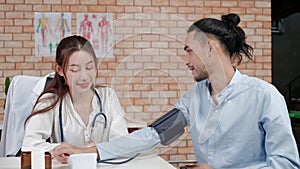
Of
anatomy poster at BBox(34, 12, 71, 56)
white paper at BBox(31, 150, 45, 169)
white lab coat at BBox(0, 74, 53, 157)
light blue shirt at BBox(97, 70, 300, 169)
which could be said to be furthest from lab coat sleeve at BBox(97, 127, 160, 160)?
anatomy poster at BBox(34, 12, 71, 56)

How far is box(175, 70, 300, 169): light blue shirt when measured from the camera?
132 centimetres

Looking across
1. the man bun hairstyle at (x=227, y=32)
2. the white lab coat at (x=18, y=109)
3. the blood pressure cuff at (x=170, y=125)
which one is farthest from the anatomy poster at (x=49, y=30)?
the blood pressure cuff at (x=170, y=125)

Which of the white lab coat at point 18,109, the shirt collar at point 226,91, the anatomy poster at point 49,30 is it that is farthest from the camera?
the anatomy poster at point 49,30

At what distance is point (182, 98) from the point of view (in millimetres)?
1260

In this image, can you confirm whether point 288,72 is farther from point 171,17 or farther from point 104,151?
point 171,17

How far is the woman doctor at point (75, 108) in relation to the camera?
3.89ft

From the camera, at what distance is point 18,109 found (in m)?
1.90

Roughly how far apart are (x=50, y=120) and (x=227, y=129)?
0.56 metres

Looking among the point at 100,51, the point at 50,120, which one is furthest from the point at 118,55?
the point at 50,120

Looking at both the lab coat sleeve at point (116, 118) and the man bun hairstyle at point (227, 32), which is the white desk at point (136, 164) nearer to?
the lab coat sleeve at point (116, 118)

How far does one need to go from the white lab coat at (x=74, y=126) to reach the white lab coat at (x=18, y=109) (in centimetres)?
32

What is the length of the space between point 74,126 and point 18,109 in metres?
0.57

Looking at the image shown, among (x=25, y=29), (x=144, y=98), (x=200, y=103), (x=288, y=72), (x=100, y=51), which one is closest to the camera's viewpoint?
(x=144, y=98)

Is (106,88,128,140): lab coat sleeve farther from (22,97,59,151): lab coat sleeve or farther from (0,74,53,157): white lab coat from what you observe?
(0,74,53,157): white lab coat
